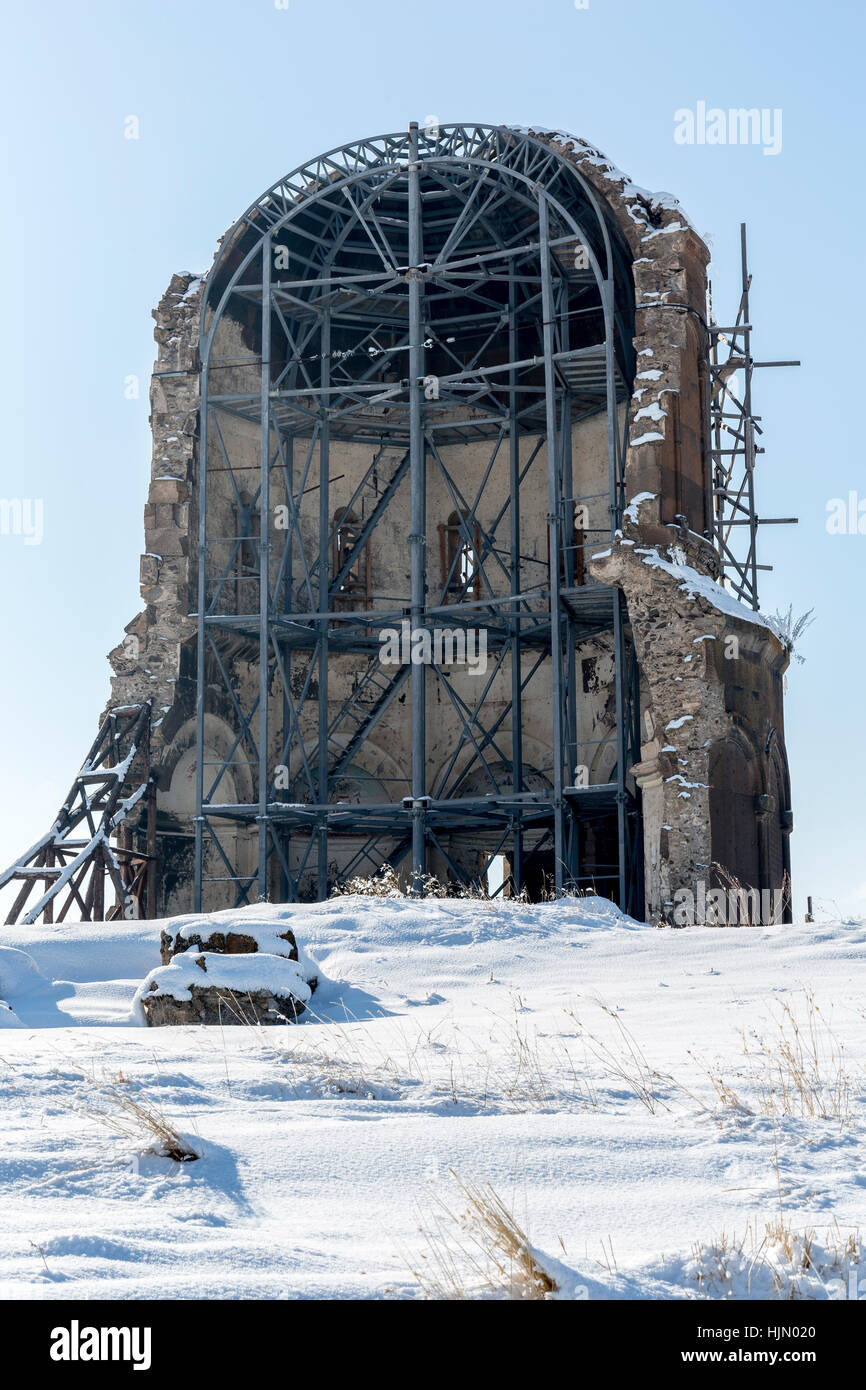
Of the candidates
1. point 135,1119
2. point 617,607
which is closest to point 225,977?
point 135,1119

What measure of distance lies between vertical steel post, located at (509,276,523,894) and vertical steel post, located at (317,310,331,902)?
2638 millimetres

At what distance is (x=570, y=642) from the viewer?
19.6m

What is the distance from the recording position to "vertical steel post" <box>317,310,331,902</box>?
2016 cm

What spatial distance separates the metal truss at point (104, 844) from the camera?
18.2 m

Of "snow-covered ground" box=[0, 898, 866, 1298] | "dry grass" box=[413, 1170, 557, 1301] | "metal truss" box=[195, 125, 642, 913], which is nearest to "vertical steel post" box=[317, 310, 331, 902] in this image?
"metal truss" box=[195, 125, 642, 913]

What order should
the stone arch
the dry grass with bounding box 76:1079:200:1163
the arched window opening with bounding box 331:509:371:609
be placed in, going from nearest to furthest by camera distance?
the dry grass with bounding box 76:1079:200:1163
the stone arch
the arched window opening with bounding box 331:509:371:609

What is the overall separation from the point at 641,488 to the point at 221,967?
1081 centimetres

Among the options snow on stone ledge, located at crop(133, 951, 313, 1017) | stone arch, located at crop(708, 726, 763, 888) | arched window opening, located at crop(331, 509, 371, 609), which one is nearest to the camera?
snow on stone ledge, located at crop(133, 951, 313, 1017)

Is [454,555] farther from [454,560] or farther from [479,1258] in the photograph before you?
[479,1258]

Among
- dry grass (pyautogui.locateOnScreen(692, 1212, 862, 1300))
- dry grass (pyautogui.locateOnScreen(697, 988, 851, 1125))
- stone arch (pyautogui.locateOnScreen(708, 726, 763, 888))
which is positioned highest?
stone arch (pyautogui.locateOnScreen(708, 726, 763, 888))

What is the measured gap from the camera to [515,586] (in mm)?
21266

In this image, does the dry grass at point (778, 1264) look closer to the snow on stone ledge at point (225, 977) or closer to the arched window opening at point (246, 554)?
the snow on stone ledge at point (225, 977)

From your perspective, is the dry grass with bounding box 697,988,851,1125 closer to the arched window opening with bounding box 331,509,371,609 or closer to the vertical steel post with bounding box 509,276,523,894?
the vertical steel post with bounding box 509,276,523,894

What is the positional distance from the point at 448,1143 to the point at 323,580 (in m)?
17.0
